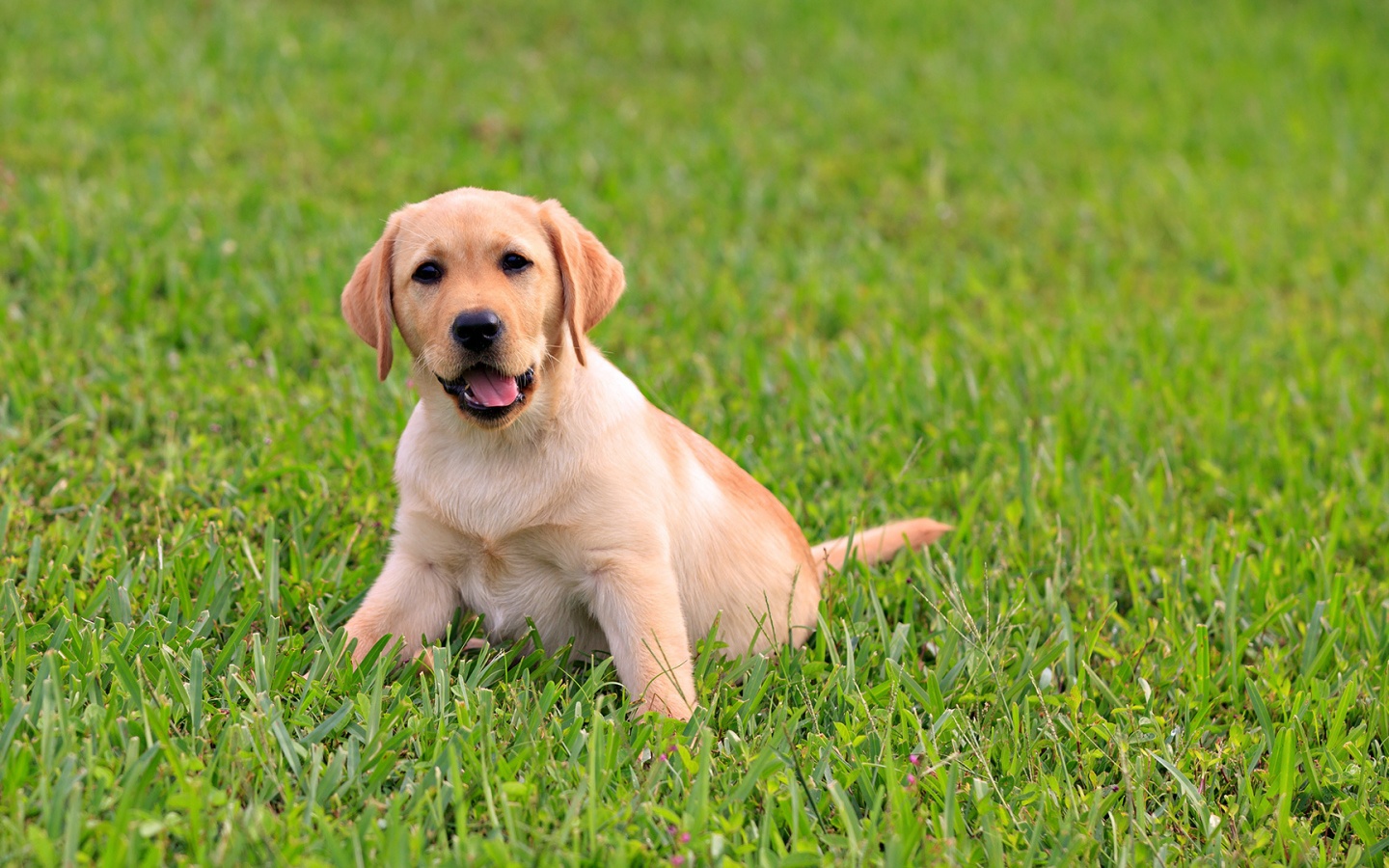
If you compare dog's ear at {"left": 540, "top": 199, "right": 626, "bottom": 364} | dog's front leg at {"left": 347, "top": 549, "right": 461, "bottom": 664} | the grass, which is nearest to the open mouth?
dog's ear at {"left": 540, "top": 199, "right": 626, "bottom": 364}

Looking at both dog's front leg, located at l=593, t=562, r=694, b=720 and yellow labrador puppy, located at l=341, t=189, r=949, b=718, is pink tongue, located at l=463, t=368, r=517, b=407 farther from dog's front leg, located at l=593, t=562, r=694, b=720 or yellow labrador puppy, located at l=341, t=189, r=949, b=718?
dog's front leg, located at l=593, t=562, r=694, b=720

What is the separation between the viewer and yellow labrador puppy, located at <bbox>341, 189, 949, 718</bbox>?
2863 mm

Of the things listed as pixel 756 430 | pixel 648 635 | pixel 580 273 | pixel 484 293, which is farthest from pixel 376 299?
pixel 756 430

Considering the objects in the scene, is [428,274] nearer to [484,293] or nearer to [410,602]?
[484,293]

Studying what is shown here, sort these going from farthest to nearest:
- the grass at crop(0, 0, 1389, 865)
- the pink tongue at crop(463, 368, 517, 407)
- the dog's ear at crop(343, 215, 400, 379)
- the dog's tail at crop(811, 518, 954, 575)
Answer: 1. the dog's tail at crop(811, 518, 954, 575)
2. the dog's ear at crop(343, 215, 400, 379)
3. the pink tongue at crop(463, 368, 517, 407)
4. the grass at crop(0, 0, 1389, 865)

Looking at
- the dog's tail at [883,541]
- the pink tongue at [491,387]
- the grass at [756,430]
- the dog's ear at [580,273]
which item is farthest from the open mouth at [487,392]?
the dog's tail at [883,541]

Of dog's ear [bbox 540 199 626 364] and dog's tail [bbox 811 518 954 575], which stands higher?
dog's ear [bbox 540 199 626 364]

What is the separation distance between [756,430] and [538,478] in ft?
6.07

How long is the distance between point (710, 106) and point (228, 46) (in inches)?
124

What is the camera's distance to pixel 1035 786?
2.74m

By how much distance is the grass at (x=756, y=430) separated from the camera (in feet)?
8.50

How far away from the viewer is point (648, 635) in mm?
2840

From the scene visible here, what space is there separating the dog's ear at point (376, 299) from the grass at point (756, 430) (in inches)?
28.1

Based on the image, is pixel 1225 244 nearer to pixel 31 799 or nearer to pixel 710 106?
pixel 710 106
